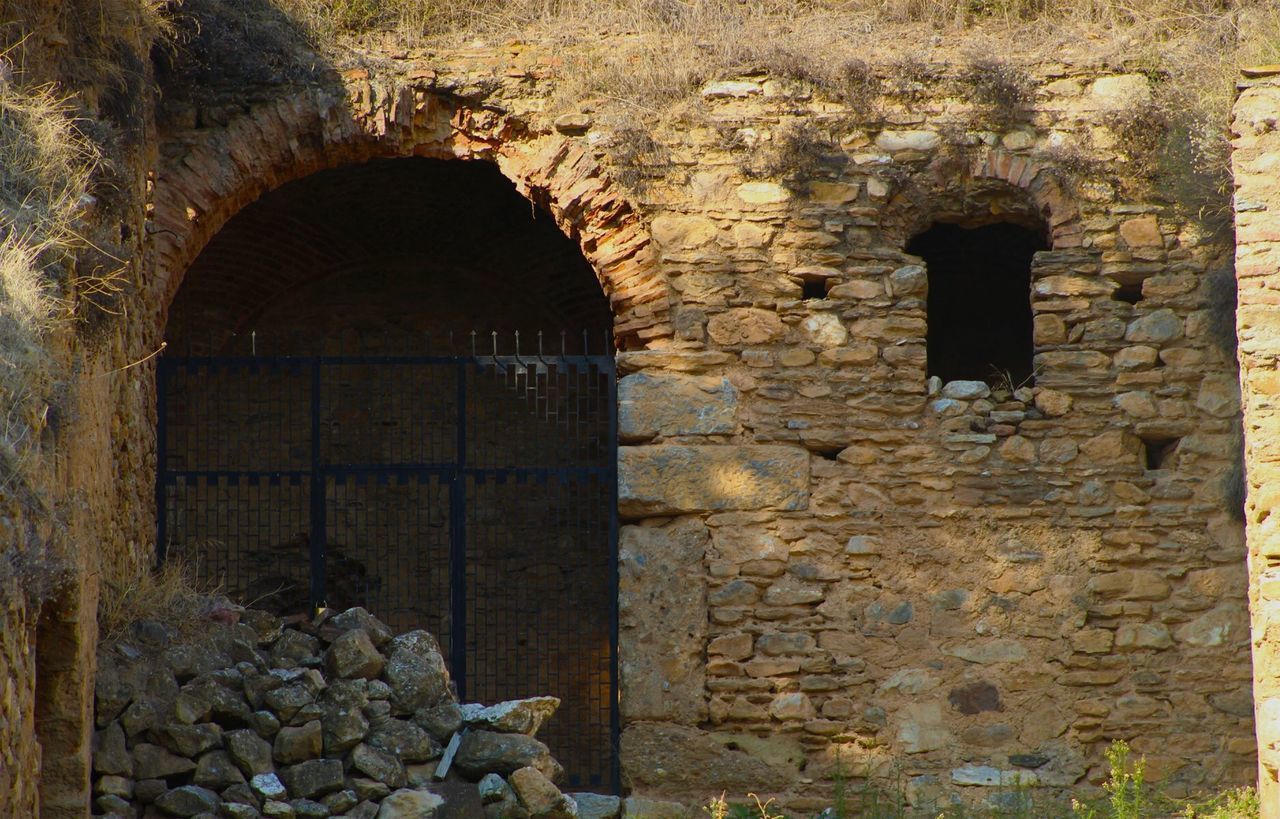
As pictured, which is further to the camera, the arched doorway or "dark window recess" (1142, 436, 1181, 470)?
the arched doorway

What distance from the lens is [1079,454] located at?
6.50 m

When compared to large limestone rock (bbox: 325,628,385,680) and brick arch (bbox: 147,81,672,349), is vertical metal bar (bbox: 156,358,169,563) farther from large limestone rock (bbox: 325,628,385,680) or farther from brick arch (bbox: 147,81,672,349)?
large limestone rock (bbox: 325,628,385,680)

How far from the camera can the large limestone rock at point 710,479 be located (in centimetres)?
643

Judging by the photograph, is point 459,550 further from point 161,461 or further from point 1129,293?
point 1129,293

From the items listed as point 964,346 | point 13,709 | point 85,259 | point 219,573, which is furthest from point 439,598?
point 13,709

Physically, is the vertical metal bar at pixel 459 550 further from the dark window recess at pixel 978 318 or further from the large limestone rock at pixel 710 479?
the dark window recess at pixel 978 318

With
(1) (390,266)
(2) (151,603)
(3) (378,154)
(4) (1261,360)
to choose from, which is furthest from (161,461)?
(4) (1261,360)

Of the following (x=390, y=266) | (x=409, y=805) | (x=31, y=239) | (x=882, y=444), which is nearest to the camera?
(x=31, y=239)

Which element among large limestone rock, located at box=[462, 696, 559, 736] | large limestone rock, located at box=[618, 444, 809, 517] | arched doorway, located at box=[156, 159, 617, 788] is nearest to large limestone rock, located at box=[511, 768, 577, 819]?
large limestone rock, located at box=[462, 696, 559, 736]

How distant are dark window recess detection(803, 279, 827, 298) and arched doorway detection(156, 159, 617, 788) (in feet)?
9.04

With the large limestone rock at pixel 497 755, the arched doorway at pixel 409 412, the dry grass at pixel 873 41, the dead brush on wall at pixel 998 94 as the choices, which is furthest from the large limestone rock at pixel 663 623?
the arched doorway at pixel 409 412

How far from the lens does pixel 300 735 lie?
541cm

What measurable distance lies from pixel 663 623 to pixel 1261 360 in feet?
9.20

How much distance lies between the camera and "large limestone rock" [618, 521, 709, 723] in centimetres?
636
